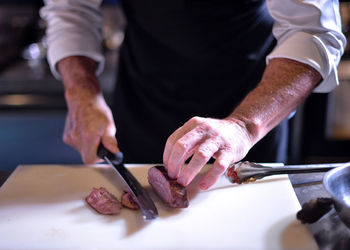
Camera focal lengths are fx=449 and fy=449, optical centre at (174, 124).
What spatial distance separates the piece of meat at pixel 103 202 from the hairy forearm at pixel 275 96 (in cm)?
27

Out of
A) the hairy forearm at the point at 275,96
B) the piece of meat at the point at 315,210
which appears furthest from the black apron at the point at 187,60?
the piece of meat at the point at 315,210

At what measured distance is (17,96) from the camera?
1809 millimetres

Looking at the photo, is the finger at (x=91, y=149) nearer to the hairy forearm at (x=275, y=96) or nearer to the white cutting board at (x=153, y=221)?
the white cutting board at (x=153, y=221)

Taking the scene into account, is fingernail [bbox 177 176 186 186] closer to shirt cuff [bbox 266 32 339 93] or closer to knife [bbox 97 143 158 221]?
knife [bbox 97 143 158 221]

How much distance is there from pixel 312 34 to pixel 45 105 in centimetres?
120

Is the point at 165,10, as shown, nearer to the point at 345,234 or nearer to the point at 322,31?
the point at 322,31

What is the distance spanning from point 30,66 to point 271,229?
1574 millimetres

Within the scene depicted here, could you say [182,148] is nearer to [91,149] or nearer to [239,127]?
[239,127]

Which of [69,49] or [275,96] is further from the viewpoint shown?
[69,49]

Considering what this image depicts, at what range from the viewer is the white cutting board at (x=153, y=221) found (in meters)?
0.69

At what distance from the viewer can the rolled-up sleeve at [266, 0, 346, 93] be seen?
889 mm

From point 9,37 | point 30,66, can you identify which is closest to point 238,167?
point 30,66

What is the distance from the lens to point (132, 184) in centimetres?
83

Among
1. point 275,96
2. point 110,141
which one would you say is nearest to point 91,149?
point 110,141
